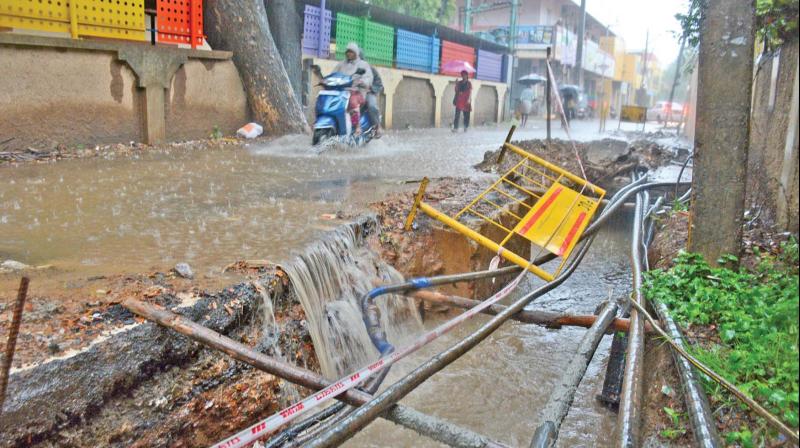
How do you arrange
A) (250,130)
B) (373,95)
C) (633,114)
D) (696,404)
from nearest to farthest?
1. (696,404)
2. (373,95)
3. (250,130)
4. (633,114)

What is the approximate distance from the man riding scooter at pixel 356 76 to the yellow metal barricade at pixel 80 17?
10.8ft

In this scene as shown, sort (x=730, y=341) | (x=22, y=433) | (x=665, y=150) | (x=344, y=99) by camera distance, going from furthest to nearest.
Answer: (x=665, y=150) → (x=344, y=99) → (x=730, y=341) → (x=22, y=433)

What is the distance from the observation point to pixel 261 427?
2232mm

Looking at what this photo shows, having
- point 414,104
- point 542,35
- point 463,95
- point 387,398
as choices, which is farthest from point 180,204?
point 542,35

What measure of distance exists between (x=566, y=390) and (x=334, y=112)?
7788 mm

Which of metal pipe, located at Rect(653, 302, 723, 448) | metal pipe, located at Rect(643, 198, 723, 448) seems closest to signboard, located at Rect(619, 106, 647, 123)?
metal pipe, located at Rect(643, 198, 723, 448)

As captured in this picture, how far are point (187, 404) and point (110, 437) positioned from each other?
0.37 m

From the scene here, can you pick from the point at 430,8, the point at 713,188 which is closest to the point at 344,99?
the point at 713,188

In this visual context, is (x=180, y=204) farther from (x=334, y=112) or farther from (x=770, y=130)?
(x=770, y=130)

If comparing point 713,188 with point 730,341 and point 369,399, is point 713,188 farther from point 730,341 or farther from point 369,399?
point 369,399

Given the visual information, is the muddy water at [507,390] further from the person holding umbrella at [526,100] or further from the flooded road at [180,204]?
the person holding umbrella at [526,100]

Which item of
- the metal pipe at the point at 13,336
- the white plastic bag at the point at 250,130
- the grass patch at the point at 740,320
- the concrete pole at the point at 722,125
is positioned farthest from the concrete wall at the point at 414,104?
the metal pipe at the point at 13,336

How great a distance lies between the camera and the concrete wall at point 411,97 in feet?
49.1

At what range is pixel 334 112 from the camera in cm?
984
